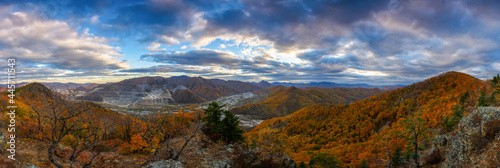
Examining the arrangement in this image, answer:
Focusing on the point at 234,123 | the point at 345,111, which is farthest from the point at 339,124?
the point at 234,123

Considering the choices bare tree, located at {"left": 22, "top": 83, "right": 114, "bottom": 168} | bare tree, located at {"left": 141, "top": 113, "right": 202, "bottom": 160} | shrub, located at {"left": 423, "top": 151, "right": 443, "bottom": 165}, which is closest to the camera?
bare tree, located at {"left": 22, "top": 83, "right": 114, "bottom": 168}

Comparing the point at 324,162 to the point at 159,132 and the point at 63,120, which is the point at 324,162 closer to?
the point at 159,132

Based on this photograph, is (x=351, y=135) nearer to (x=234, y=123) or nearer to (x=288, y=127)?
(x=288, y=127)

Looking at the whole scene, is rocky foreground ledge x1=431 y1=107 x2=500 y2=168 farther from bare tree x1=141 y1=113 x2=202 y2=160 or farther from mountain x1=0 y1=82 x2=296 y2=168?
bare tree x1=141 y1=113 x2=202 y2=160

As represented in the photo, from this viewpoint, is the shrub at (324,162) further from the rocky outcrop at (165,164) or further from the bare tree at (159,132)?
the rocky outcrop at (165,164)

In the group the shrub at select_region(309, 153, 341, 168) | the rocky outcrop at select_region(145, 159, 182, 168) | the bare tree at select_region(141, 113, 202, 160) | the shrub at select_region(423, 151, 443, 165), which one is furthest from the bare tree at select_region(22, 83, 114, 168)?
the shrub at select_region(423, 151, 443, 165)

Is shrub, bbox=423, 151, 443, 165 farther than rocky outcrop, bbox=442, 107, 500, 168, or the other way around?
shrub, bbox=423, 151, 443, 165

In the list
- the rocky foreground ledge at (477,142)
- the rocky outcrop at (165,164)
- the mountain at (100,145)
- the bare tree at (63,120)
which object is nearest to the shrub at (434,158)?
the rocky foreground ledge at (477,142)
